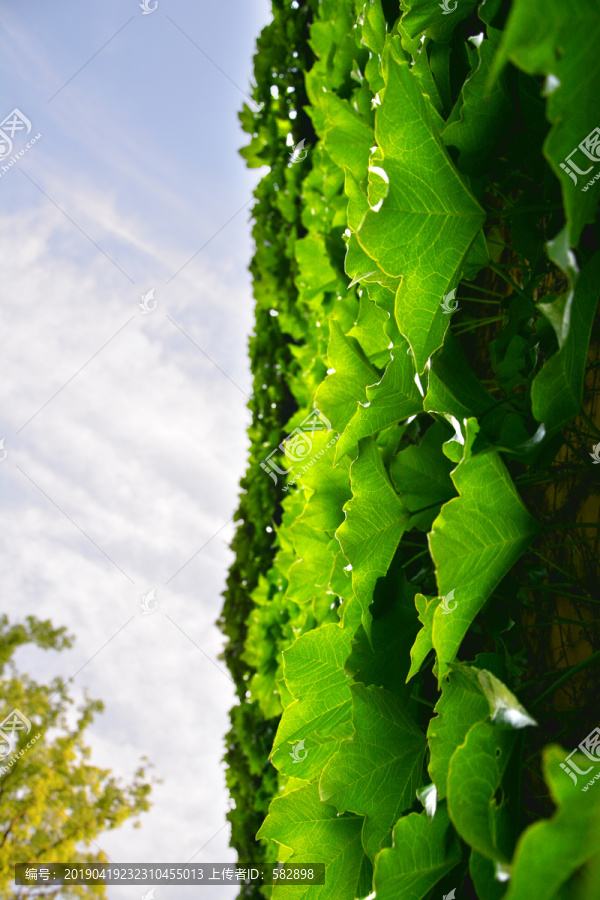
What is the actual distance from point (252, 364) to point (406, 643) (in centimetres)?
255

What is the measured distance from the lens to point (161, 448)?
6211 mm

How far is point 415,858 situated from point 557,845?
257mm

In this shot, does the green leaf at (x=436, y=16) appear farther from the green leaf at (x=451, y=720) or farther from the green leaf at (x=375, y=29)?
the green leaf at (x=451, y=720)

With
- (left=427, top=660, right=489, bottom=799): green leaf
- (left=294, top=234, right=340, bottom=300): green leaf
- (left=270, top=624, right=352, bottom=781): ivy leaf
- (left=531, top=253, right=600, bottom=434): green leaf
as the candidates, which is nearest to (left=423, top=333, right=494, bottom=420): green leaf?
(left=531, top=253, right=600, bottom=434): green leaf

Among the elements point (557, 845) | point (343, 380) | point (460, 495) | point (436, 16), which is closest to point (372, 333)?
point (343, 380)

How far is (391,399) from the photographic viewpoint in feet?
2.21

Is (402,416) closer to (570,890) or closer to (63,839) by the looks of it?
(570,890)

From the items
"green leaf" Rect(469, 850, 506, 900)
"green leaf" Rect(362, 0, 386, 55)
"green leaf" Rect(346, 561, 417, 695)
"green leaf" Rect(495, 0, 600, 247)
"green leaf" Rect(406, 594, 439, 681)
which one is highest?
"green leaf" Rect(362, 0, 386, 55)

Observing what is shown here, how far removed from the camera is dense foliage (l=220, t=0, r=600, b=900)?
0.36 metres

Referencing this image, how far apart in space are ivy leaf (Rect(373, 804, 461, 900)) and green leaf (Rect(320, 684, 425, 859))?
0.44 feet

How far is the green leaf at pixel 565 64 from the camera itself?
0.26 meters

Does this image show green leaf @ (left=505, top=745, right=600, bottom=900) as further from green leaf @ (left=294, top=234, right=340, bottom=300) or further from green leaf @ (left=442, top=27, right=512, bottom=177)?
green leaf @ (left=294, top=234, right=340, bottom=300)

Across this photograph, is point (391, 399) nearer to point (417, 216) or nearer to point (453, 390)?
point (453, 390)

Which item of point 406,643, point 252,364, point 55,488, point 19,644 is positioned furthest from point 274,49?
point 19,644
